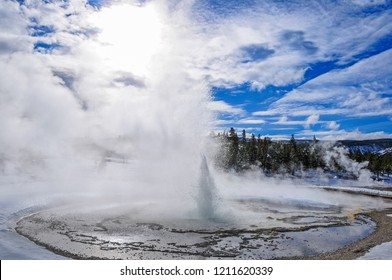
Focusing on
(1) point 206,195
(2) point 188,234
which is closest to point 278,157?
(1) point 206,195

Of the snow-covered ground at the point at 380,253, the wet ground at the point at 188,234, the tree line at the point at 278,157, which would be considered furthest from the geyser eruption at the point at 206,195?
the tree line at the point at 278,157

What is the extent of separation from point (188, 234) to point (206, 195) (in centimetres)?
700

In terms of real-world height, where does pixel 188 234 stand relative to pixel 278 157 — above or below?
below

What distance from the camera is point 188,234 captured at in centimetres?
2081

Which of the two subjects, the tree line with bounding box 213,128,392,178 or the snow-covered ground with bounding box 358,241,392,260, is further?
the tree line with bounding box 213,128,392,178

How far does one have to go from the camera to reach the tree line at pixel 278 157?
3393 inches

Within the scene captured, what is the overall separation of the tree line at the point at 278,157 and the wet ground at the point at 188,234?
55.9m

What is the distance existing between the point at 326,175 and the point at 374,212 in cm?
6112

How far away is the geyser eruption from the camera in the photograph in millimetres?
26305

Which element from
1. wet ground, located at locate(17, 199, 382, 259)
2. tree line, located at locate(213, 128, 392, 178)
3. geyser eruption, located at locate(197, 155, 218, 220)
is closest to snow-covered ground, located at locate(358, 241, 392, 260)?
wet ground, located at locate(17, 199, 382, 259)

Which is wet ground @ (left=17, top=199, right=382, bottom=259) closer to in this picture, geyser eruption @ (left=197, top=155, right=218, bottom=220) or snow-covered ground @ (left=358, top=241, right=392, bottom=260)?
geyser eruption @ (left=197, top=155, right=218, bottom=220)

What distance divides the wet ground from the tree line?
55855 millimetres

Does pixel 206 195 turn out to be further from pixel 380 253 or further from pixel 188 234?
pixel 380 253

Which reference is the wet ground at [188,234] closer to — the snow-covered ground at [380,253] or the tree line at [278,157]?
the snow-covered ground at [380,253]
